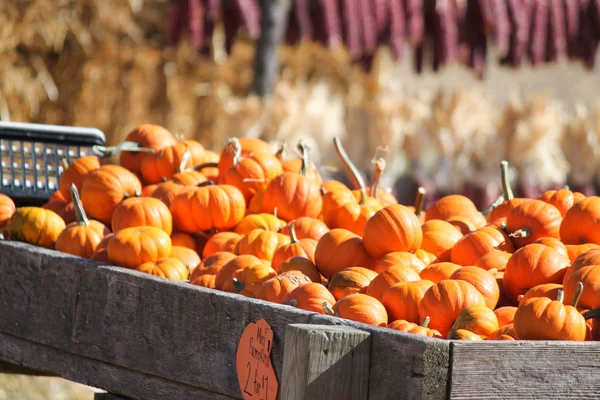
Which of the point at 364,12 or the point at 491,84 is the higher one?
the point at 364,12

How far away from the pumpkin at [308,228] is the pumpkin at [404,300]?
0.64 meters

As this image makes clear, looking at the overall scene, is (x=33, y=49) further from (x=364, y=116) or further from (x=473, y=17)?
(x=473, y=17)

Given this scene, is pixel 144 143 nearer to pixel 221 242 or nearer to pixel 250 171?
pixel 250 171

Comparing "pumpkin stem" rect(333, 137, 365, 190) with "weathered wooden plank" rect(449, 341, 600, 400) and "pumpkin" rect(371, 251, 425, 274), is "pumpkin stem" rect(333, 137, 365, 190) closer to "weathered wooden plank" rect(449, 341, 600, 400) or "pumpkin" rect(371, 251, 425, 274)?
"pumpkin" rect(371, 251, 425, 274)

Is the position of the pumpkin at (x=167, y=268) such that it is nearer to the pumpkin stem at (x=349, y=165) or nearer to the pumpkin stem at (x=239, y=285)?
the pumpkin stem at (x=239, y=285)

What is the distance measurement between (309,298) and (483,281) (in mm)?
428

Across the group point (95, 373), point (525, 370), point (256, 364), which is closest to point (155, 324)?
point (95, 373)

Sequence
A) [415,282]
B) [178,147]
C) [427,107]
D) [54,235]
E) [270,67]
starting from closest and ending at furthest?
[415,282], [54,235], [178,147], [270,67], [427,107]

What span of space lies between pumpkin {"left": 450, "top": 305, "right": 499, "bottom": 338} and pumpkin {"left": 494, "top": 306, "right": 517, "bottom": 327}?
0.14 feet

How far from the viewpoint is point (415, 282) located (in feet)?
6.88

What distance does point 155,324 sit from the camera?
221 cm

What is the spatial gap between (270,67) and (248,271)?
3995mm

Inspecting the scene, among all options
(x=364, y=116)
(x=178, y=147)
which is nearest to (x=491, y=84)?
(x=364, y=116)

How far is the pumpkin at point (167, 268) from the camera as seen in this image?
251cm
